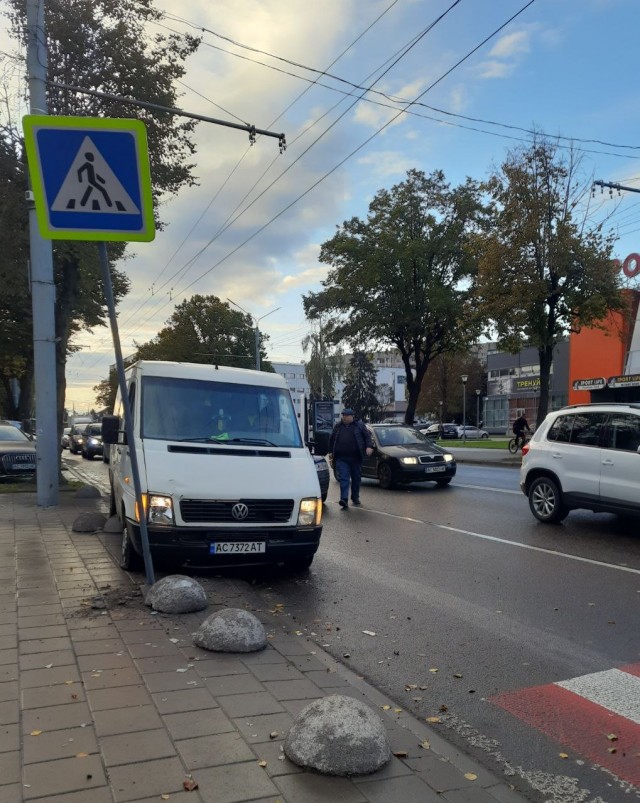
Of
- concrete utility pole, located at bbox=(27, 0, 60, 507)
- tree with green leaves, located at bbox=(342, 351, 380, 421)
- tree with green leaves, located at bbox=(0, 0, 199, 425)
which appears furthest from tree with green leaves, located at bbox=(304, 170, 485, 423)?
tree with green leaves, located at bbox=(342, 351, 380, 421)

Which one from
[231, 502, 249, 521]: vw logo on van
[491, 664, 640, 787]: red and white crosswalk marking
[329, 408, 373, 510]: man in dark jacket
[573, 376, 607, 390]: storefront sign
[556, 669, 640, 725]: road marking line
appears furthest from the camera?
[573, 376, 607, 390]: storefront sign

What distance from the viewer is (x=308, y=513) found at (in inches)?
272

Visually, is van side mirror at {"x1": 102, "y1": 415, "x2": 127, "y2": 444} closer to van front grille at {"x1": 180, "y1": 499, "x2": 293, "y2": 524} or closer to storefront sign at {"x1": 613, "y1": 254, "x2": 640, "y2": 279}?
van front grille at {"x1": 180, "y1": 499, "x2": 293, "y2": 524}

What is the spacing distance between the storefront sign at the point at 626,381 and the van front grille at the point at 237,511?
23033 millimetres

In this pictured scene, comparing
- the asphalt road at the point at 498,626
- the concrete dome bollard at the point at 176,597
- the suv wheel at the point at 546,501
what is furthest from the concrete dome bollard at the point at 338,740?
the suv wheel at the point at 546,501

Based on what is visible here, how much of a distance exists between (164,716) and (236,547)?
3.01 metres

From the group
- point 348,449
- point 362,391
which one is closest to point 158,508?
point 348,449

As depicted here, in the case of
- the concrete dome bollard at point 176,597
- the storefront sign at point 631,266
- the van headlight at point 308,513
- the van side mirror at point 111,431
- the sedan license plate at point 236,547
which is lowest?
the concrete dome bollard at point 176,597

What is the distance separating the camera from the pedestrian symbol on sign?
5.39 meters

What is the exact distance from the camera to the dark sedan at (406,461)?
15766mm

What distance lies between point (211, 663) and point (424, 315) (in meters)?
29.2

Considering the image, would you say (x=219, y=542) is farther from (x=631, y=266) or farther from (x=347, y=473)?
(x=631, y=266)

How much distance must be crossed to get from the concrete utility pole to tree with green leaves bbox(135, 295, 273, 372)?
50.2m

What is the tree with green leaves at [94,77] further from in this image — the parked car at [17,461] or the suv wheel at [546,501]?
the suv wheel at [546,501]
